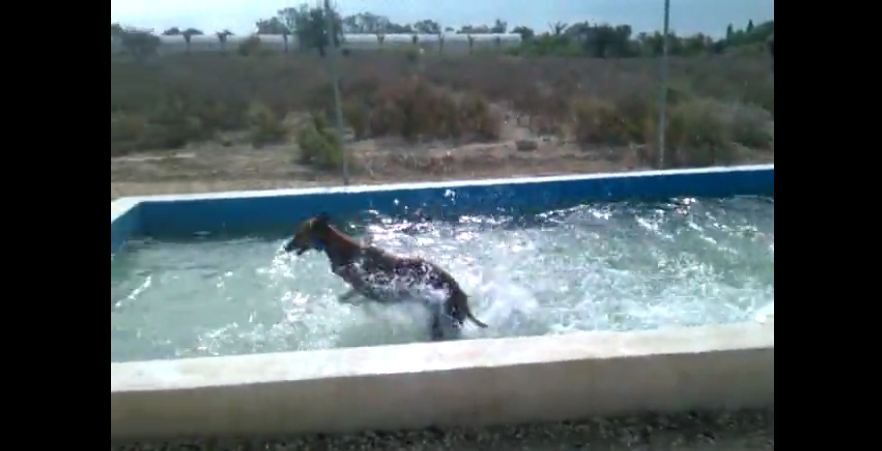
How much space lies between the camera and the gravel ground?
2491 millimetres

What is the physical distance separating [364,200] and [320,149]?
159 inches

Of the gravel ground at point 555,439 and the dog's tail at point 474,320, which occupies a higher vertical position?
the dog's tail at point 474,320

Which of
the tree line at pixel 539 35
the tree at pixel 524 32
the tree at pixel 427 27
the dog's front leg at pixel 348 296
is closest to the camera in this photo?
Answer: the dog's front leg at pixel 348 296

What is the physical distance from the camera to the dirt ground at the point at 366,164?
9.89 meters

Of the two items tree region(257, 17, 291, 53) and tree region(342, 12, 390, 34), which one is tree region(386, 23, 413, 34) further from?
tree region(257, 17, 291, 53)

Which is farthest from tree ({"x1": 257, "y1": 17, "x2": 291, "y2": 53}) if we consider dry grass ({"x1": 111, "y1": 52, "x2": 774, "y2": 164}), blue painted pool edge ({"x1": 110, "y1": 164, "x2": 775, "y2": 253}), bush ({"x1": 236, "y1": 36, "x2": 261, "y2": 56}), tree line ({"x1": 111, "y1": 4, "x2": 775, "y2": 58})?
blue painted pool edge ({"x1": 110, "y1": 164, "x2": 775, "y2": 253})

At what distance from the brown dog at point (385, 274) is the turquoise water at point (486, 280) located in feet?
0.41

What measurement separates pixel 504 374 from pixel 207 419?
94cm

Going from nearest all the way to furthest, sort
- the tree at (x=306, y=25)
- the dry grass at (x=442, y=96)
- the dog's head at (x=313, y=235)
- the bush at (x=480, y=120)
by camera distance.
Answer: the dog's head at (x=313, y=235), the tree at (x=306, y=25), the dry grass at (x=442, y=96), the bush at (x=480, y=120)

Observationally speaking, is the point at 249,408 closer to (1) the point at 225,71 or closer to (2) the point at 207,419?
(2) the point at 207,419

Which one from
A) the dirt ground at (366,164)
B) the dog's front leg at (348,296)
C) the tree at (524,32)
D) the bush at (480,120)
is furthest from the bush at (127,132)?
the dog's front leg at (348,296)

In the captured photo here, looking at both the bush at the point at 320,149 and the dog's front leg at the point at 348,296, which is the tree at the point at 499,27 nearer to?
the bush at the point at 320,149

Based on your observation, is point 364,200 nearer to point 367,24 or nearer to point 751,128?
point 367,24
